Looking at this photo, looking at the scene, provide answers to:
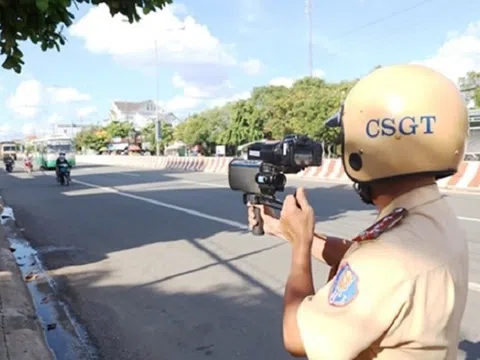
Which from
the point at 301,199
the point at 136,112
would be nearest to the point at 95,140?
the point at 136,112

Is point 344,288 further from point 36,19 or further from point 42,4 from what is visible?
point 36,19

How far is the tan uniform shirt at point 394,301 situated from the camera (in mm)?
1110

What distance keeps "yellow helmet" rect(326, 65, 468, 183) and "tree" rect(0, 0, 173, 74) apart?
12.4 feet

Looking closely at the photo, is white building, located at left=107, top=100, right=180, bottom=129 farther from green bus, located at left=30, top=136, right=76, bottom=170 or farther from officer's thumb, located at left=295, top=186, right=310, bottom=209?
officer's thumb, located at left=295, top=186, right=310, bottom=209

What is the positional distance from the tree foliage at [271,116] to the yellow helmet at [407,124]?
19.8 m

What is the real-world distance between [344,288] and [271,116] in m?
44.2

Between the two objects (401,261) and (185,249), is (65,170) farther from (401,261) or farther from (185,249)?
(401,261)

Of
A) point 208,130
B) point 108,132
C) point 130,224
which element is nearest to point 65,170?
point 130,224

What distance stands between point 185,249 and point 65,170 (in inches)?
585

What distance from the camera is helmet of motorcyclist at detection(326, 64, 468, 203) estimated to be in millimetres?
1242

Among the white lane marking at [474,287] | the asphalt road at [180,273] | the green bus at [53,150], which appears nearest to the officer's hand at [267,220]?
the asphalt road at [180,273]

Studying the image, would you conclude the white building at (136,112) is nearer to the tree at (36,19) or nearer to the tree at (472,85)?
the tree at (472,85)

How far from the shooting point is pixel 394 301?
3.62ft

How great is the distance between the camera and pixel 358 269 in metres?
1.15
